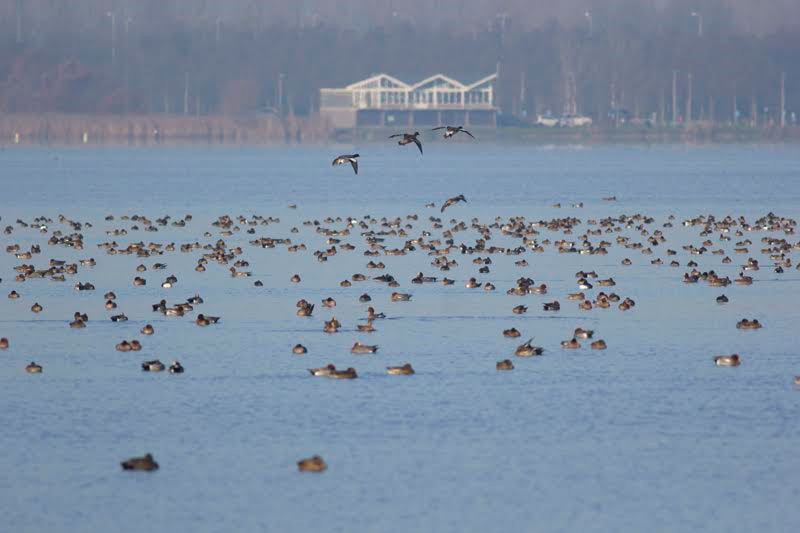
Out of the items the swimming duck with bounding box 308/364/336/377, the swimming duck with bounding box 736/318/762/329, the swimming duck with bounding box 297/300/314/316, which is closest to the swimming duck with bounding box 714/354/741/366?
the swimming duck with bounding box 736/318/762/329

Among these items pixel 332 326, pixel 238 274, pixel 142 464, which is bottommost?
pixel 142 464

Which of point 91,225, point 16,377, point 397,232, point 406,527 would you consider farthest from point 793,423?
point 91,225

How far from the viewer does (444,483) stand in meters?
21.9

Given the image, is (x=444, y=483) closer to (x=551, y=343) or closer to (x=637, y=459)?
(x=637, y=459)

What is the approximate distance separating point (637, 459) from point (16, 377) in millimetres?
11440

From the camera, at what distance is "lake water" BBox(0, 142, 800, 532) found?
20.9 m

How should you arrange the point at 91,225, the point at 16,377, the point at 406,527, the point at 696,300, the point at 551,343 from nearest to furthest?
the point at 406,527 < the point at 16,377 < the point at 551,343 < the point at 696,300 < the point at 91,225

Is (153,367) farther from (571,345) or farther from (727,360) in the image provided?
(727,360)

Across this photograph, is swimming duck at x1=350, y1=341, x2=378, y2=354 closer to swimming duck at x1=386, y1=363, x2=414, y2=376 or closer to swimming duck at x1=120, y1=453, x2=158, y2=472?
swimming duck at x1=386, y1=363, x2=414, y2=376

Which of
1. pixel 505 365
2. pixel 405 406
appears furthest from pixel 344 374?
pixel 505 365

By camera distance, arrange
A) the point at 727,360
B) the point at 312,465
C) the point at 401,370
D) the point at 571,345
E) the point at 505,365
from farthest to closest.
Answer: the point at 571,345
the point at 727,360
the point at 505,365
the point at 401,370
the point at 312,465

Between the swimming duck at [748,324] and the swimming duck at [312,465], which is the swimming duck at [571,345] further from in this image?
the swimming duck at [312,465]

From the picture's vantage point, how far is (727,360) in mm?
29844

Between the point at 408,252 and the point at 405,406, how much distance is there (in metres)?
24.5
